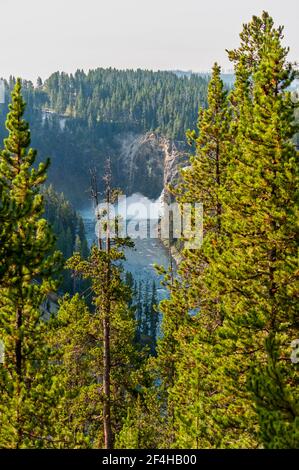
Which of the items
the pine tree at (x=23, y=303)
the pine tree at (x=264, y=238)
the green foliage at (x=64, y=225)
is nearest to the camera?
the pine tree at (x=23, y=303)

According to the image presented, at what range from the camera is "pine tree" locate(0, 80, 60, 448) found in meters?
12.0

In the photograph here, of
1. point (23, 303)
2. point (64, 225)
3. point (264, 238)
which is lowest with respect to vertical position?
point (64, 225)

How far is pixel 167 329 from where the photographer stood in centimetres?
3092

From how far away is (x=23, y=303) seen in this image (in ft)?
42.2

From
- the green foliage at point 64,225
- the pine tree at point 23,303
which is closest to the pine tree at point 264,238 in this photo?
the pine tree at point 23,303

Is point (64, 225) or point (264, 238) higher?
point (264, 238)

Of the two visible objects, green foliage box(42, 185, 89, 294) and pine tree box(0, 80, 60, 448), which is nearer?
pine tree box(0, 80, 60, 448)

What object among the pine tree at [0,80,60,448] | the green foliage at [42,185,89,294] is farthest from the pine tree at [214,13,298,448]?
the green foliage at [42,185,89,294]

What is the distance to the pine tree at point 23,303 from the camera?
12.0 metres

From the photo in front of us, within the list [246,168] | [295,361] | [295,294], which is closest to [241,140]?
[246,168]

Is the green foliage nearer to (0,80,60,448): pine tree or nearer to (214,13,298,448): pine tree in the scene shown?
(0,80,60,448): pine tree

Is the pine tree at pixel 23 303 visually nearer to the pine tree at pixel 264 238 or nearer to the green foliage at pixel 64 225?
the pine tree at pixel 264 238

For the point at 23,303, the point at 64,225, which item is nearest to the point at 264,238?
the point at 23,303

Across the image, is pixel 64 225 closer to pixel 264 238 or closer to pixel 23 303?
pixel 23 303
